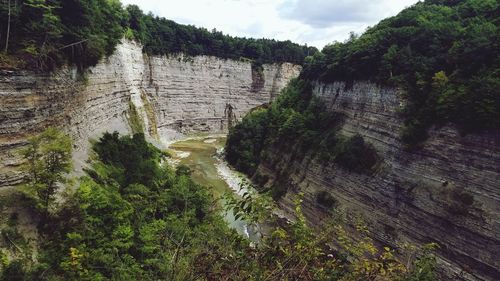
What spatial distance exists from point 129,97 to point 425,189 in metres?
37.2

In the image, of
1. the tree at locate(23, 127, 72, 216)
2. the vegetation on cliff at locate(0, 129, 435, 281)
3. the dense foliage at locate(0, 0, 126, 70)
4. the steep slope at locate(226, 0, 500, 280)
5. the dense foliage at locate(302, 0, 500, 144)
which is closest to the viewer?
the vegetation on cliff at locate(0, 129, 435, 281)

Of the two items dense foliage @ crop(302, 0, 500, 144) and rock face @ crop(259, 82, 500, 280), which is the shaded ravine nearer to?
rock face @ crop(259, 82, 500, 280)

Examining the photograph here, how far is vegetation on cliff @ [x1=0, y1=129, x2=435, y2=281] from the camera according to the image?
6.23 meters

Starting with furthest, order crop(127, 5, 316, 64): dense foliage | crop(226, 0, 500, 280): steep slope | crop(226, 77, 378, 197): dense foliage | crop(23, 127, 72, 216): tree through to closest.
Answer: crop(127, 5, 316, 64): dense foliage
crop(226, 77, 378, 197): dense foliage
crop(226, 0, 500, 280): steep slope
crop(23, 127, 72, 216): tree

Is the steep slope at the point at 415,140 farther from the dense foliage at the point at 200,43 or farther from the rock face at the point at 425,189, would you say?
the dense foliage at the point at 200,43

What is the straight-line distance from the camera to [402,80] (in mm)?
27188

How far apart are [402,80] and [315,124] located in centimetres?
1263

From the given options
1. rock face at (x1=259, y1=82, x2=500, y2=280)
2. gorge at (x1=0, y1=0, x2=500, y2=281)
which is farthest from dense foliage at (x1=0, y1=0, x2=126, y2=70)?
rock face at (x1=259, y1=82, x2=500, y2=280)

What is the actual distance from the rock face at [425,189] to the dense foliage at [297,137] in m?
1.06

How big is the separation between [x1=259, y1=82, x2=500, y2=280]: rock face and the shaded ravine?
30.4 feet

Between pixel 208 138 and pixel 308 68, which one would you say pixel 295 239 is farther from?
pixel 208 138

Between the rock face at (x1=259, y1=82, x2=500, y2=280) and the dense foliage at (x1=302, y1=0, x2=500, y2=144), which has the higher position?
the dense foliage at (x1=302, y1=0, x2=500, y2=144)

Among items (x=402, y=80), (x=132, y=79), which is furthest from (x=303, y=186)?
(x=132, y=79)

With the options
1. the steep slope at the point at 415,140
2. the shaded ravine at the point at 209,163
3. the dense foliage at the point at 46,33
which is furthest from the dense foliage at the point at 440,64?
the dense foliage at the point at 46,33
